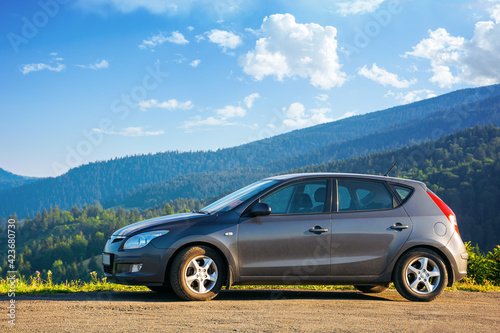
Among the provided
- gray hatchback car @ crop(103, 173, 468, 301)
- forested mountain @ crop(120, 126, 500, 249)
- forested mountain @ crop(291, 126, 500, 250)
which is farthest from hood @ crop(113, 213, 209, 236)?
forested mountain @ crop(120, 126, 500, 249)

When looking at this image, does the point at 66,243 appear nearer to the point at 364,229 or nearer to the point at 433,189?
the point at 433,189

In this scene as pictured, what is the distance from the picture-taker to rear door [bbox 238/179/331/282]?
255 inches

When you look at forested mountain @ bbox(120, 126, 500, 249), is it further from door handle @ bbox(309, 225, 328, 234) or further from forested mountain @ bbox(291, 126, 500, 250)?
door handle @ bbox(309, 225, 328, 234)

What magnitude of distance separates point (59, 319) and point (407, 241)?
171 inches

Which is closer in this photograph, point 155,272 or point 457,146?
point 155,272

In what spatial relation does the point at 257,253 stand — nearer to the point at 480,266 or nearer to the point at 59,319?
the point at 59,319

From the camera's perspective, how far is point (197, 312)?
562cm

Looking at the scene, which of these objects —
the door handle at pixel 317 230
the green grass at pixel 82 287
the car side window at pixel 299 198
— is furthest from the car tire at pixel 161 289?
→ the door handle at pixel 317 230

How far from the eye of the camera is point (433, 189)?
127562 millimetres

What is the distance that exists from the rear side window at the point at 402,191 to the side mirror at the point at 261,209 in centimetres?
194

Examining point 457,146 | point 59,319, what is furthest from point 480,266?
point 457,146

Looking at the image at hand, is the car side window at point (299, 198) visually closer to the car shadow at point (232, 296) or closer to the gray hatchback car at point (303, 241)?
the gray hatchback car at point (303, 241)

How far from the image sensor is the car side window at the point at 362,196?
274 inches

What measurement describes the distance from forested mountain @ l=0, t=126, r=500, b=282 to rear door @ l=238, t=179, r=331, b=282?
3819 inches
